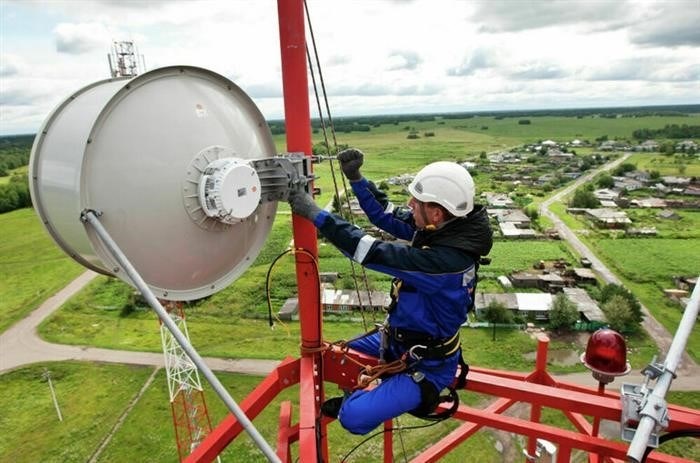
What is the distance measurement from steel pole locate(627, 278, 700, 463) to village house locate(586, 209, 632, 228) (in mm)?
50470

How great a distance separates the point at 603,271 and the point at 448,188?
3782 cm

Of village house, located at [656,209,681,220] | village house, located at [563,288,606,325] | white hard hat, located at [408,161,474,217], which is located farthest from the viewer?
village house, located at [656,209,681,220]

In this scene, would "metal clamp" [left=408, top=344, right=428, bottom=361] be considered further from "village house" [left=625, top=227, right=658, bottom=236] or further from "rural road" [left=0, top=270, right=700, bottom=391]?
"village house" [left=625, top=227, right=658, bottom=236]

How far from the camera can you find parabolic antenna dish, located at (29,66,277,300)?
3186 mm

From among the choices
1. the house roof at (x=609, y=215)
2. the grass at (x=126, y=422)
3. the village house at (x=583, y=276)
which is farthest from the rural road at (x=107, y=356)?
the house roof at (x=609, y=215)

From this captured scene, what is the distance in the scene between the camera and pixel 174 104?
3.59 meters

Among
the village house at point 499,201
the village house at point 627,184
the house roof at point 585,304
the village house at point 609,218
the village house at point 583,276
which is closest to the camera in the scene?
the house roof at point 585,304

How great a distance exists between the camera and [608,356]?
14.0 feet

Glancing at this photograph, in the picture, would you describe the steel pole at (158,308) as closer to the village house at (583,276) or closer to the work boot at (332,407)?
the work boot at (332,407)

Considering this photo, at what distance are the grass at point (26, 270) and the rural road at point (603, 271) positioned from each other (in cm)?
3776

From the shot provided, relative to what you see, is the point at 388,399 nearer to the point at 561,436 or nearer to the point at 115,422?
the point at 561,436

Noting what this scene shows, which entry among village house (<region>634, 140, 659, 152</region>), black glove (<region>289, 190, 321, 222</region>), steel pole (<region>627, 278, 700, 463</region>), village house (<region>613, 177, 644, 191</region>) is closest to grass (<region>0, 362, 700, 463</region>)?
steel pole (<region>627, 278, 700, 463</region>)

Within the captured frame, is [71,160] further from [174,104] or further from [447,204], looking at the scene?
[447,204]

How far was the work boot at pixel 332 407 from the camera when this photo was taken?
14.2 ft
